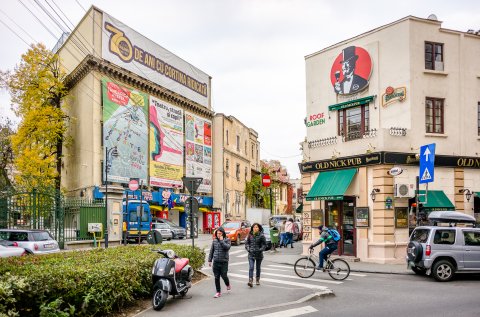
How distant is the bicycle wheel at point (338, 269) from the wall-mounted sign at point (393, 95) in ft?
28.4

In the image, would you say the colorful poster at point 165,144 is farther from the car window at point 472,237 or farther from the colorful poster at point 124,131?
the car window at point 472,237

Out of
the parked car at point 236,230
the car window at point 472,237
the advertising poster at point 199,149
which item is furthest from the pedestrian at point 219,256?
the advertising poster at point 199,149

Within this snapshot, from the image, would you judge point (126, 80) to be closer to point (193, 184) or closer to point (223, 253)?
point (193, 184)

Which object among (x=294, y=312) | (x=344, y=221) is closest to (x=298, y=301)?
(x=294, y=312)

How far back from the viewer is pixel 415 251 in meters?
14.8

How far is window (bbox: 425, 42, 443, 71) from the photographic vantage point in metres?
20.4

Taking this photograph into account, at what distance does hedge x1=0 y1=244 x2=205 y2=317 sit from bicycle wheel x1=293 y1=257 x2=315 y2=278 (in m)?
5.91

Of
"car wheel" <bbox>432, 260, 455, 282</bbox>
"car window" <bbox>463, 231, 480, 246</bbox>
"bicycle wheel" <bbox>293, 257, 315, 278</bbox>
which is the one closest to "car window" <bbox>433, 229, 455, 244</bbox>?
"car window" <bbox>463, 231, 480, 246</bbox>

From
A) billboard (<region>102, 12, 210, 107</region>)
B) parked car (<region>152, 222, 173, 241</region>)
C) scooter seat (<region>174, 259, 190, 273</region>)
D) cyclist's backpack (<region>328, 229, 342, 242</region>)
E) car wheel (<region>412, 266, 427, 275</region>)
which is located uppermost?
billboard (<region>102, 12, 210, 107</region>)

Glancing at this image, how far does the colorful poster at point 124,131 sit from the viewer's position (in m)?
33.9

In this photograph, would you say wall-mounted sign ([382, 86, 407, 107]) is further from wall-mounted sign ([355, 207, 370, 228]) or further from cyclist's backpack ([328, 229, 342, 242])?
cyclist's backpack ([328, 229, 342, 242])

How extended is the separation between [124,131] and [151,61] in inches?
311

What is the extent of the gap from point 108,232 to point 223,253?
1599 centimetres

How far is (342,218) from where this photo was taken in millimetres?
20969
